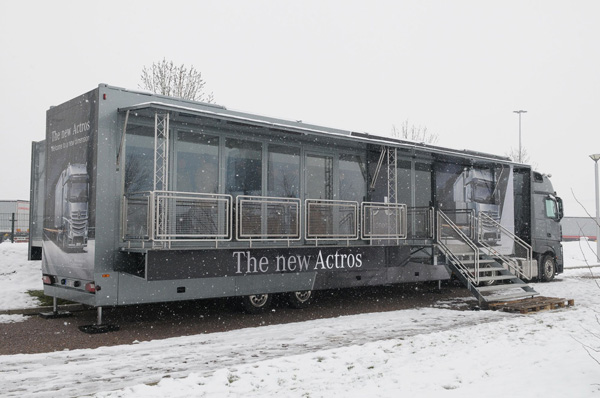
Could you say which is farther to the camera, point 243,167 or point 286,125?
point 243,167

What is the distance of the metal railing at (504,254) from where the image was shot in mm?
14688

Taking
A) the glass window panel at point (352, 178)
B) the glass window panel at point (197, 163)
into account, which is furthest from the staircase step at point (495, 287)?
the glass window panel at point (197, 163)

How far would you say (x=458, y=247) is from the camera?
14047mm

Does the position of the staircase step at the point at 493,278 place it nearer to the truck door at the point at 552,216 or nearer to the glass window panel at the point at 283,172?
the glass window panel at the point at 283,172

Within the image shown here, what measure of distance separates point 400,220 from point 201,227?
16.8ft

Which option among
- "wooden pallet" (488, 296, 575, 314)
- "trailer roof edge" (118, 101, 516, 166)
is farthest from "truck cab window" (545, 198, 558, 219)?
"wooden pallet" (488, 296, 575, 314)

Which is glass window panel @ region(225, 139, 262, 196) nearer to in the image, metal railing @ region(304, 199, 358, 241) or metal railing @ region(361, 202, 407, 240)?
metal railing @ region(304, 199, 358, 241)

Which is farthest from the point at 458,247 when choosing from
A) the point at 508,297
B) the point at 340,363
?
the point at 340,363

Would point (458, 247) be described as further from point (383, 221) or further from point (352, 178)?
point (352, 178)

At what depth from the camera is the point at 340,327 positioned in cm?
962

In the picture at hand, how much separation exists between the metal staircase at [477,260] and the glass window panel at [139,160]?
6.89 meters

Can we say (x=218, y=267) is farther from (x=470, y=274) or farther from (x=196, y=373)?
(x=470, y=274)

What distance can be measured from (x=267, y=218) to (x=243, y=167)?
1161mm

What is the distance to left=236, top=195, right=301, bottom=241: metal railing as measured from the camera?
10.5m
